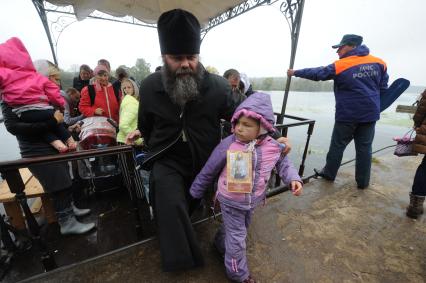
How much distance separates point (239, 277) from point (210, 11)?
221 inches

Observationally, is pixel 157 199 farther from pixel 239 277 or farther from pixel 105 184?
pixel 105 184

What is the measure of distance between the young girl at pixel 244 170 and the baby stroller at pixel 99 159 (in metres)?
1.83

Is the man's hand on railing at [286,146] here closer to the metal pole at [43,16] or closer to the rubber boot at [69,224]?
the rubber boot at [69,224]

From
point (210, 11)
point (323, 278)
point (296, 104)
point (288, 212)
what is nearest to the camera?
point (323, 278)

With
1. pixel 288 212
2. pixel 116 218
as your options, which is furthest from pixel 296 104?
pixel 116 218

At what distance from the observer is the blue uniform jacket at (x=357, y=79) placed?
272 centimetres

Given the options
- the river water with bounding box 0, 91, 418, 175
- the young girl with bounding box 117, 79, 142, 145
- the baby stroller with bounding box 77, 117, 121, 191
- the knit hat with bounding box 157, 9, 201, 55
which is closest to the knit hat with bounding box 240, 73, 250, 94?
the river water with bounding box 0, 91, 418, 175

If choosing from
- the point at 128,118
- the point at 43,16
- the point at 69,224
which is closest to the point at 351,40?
the point at 128,118

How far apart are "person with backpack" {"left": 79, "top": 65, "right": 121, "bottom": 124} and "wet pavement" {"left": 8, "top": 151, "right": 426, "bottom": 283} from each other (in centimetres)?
212

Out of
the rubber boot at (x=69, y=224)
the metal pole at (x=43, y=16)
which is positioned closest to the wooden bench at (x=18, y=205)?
the rubber boot at (x=69, y=224)

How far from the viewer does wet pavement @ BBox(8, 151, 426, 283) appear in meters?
1.69

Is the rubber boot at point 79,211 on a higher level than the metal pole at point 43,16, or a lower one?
lower

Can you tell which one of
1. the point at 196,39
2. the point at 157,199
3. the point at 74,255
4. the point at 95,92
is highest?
the point at 196,39

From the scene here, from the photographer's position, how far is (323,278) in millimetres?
1696
